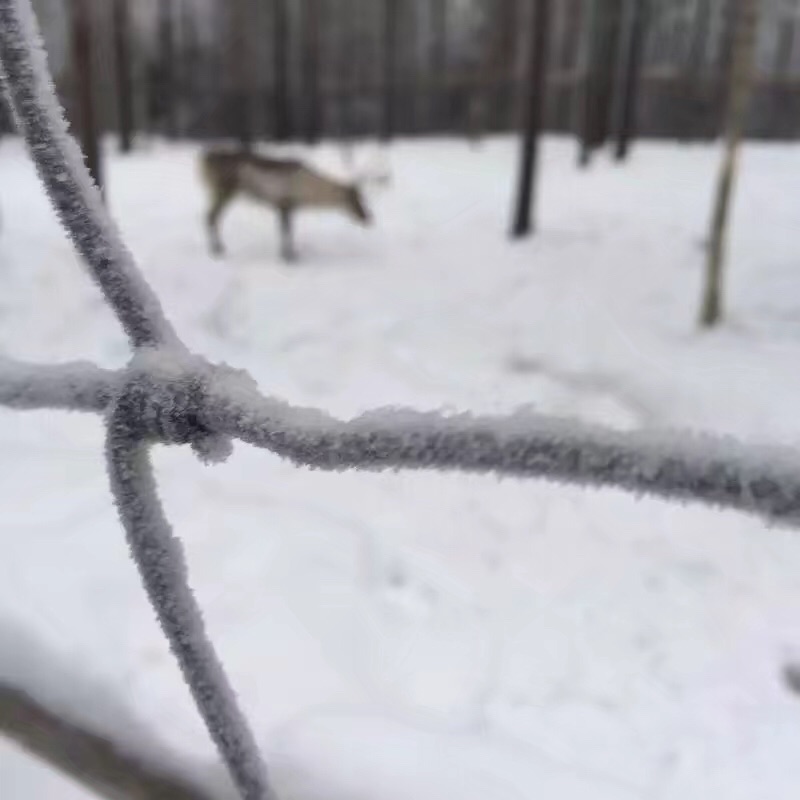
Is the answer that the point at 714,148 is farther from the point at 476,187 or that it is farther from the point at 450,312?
the point at 450,312

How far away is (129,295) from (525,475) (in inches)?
9.6

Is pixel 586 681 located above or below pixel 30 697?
below

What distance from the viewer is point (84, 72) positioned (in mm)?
3799

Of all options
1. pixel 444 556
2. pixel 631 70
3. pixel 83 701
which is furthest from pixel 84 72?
pixel 631 70

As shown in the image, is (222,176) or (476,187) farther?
(476,187)

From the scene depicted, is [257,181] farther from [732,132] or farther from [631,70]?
[631,70]

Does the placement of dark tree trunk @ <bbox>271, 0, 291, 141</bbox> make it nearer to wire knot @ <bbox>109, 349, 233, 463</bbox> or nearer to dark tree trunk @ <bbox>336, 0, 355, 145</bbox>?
dark tree trunk @ <bbox>336, 0, 355, 145</bbox>

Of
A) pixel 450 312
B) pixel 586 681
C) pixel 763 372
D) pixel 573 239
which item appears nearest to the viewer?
pixel 586 681

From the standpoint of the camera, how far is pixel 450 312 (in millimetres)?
3664

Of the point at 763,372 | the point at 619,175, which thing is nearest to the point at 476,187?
the point at 619,175

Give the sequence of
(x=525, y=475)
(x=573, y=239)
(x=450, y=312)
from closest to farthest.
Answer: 1. (x=525, y=475)
2. (x=450, y=312)
3. (x=573, y=239)

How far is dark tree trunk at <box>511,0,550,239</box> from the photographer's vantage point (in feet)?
15.1

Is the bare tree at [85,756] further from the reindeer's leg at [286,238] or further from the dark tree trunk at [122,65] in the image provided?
the dark tree trunk at [122,65]

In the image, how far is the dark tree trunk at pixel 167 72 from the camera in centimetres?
1270
